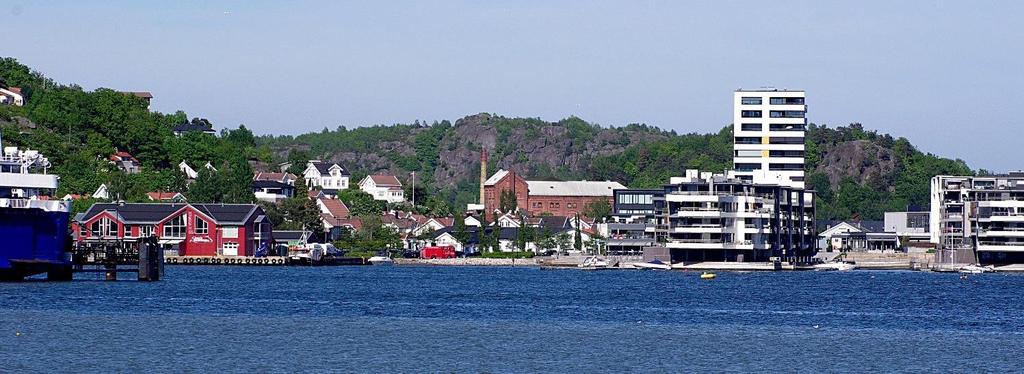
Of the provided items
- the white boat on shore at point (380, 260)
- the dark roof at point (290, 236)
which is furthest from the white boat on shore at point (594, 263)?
the dark roof at point (290, 236)

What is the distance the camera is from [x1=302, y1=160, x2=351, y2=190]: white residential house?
190m

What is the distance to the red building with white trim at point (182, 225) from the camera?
119 meters

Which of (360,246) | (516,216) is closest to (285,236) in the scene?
(360,246)

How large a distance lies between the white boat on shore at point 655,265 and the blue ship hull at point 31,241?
54.0 m

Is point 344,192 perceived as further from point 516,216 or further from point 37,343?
point 37,343

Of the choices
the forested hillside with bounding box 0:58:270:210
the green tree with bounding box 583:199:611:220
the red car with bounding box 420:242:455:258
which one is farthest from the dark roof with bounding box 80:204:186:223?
the green tree with bounding box 583:199:611:220

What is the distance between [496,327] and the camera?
55.2 meters

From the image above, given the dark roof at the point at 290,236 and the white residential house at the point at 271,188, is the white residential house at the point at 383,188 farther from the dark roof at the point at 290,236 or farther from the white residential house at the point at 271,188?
the dark roof at the point at 290,236

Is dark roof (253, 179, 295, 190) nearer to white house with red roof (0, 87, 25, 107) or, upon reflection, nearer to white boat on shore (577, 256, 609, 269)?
white house with red roof (0, 87, 25, 107)

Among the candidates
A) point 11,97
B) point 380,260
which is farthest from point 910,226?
point 11,97

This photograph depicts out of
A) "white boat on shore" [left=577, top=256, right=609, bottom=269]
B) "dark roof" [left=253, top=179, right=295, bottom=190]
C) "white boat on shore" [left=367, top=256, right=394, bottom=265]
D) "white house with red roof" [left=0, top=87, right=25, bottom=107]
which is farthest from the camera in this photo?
"white house with red roof" [left=0, top=87, right=25, bottom=107]

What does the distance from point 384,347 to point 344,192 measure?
129m

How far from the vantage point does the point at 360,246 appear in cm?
14600

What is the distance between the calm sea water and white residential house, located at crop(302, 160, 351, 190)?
101 meters
